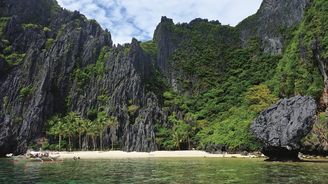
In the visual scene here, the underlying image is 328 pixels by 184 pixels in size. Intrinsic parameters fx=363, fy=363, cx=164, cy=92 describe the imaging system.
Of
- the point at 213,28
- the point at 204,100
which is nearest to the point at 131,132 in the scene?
the point at 204,100

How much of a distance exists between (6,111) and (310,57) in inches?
3752

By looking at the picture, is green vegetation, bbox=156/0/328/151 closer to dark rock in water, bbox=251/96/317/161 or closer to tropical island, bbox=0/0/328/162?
tropical island, bbox=0/0/328/162

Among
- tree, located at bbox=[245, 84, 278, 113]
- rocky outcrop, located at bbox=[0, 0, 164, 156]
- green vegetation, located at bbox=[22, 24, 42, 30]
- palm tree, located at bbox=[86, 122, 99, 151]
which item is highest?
green vegetation, located at bbox=[22, 24, 42, 30]

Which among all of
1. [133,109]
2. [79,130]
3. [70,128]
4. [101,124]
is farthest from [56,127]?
[133,109]

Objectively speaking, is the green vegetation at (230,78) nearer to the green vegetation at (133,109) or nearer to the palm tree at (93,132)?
the green vegetation at (133,109)

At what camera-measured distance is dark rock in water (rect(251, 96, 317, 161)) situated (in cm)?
5028

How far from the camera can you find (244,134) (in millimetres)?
81000

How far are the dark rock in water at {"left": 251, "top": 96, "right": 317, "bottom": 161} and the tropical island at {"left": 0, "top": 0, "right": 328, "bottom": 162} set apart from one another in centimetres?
1649

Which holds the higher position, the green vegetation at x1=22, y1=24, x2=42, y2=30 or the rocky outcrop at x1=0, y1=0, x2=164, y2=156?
the green vegetation at x1=22, y1=24, x2=42, y2=30

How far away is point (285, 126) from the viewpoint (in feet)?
171

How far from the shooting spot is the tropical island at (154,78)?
9150 centimetres

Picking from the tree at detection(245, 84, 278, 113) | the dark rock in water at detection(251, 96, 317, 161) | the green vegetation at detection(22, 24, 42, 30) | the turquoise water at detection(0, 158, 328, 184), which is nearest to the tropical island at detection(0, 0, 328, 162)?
the tree at detection(245, 84, 278, 113)

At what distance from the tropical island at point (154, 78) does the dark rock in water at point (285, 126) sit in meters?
16.5

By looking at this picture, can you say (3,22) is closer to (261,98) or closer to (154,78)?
(154,78)
